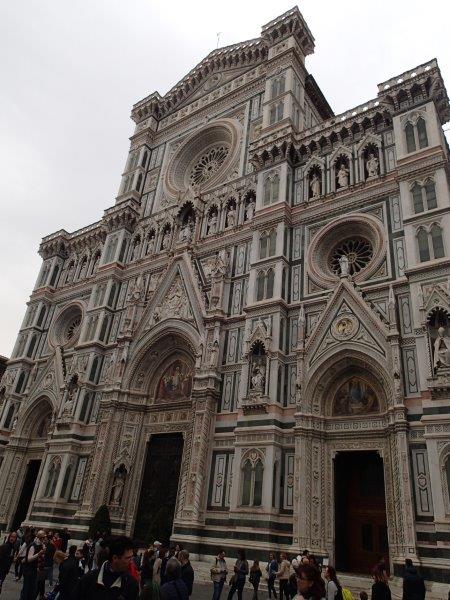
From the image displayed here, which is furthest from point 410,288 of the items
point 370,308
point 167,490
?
point 167,490

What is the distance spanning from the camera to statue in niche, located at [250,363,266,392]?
18.6 meters

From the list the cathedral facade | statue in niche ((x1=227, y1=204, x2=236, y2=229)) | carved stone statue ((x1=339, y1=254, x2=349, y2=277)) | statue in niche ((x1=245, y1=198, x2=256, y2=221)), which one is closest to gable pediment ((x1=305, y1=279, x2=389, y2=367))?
the cathedral facade

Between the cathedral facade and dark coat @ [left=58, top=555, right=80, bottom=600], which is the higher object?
the cathedral facade

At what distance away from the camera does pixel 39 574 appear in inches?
420

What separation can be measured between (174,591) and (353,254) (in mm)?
17220

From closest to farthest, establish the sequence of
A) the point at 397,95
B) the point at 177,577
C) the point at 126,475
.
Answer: the point at 177,577 < the point at 397,95 < the point at 126,475

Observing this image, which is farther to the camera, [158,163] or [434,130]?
[158,163]

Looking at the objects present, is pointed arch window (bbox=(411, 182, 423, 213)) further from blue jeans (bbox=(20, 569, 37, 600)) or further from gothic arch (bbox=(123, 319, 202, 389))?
blue jeans (bbox=(20, 569, 37, 600))

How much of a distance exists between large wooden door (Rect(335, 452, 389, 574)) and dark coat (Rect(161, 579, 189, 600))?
1223cm

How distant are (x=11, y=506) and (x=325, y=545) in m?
18.5

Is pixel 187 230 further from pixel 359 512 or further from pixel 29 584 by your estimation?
pixel 29 584

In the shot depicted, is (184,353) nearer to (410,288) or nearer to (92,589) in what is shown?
(410,288)

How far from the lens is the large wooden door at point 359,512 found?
15.6 meters

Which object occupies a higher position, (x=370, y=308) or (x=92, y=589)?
(x=370, y=308)
